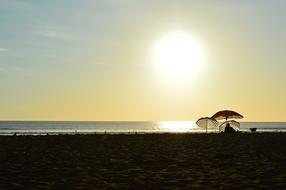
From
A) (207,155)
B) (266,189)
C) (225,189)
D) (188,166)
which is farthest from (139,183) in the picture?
(207,155)

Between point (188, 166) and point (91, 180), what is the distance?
17.8 ft

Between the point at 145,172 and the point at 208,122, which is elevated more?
the point at 208,122

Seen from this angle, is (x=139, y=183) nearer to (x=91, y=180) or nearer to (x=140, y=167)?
(x=91, y=180)

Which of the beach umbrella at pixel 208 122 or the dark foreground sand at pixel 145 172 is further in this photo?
the beach umbrella at pixel 208 122

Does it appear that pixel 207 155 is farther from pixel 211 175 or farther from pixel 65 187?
pixel 65 187

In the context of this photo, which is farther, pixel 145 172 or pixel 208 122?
pixel 208 122

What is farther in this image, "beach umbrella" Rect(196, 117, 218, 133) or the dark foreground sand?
"beach umbrella" Rect(196, 117, 218, 133)

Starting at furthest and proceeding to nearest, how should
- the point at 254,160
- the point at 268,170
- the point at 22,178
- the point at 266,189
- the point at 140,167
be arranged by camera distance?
the point at 254,160, the point at 140,167, the point at 268,170, the point at 22,178, the point at 266,189

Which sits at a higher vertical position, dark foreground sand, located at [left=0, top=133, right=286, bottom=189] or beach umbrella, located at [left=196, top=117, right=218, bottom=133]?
beach umbrella, located at [left=196, top=117, right=218, bottom=133]

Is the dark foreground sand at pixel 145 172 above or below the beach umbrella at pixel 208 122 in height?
below

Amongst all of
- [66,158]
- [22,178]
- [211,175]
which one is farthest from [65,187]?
[66,158]

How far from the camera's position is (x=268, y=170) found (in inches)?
715

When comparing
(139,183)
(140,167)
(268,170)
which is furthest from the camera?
(140,167)

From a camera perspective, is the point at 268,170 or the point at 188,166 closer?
the point at 268,170
